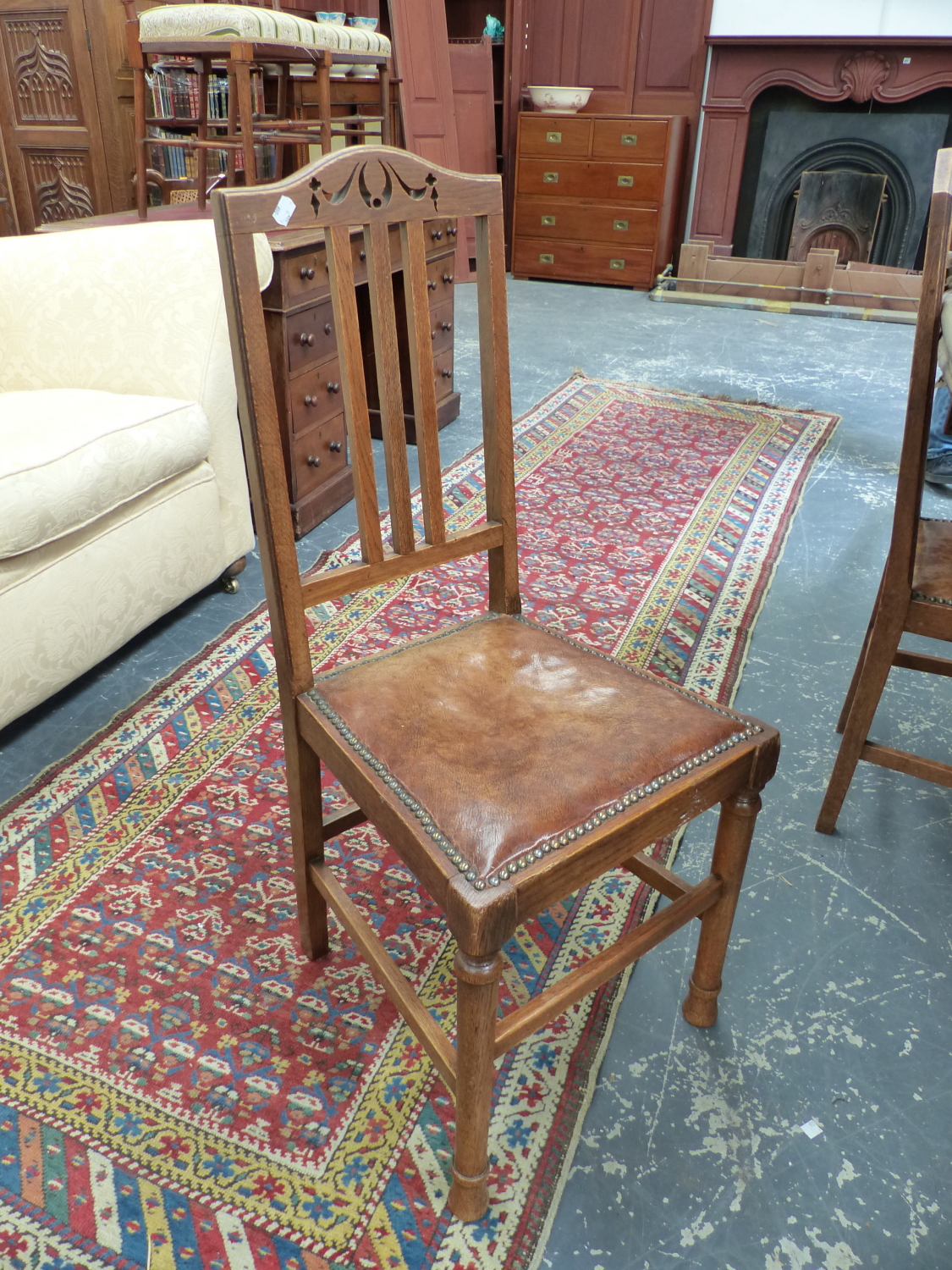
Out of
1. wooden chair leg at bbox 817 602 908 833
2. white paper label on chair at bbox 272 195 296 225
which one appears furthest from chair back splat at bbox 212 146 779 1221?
wooden chair leg at bbox 817 602 908 833

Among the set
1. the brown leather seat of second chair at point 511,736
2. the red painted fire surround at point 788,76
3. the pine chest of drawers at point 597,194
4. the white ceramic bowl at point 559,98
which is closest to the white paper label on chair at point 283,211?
the brown leather seat of second chair at point 511,736

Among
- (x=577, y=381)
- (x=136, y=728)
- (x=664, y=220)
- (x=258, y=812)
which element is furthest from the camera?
(x=664, y=220)

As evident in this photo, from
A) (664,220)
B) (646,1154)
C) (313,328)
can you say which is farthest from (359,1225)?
(664,220)

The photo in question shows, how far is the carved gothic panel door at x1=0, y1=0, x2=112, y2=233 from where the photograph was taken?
4422mm

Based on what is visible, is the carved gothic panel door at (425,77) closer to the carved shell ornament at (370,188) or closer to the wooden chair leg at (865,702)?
the carved shell ornament at (370,188)

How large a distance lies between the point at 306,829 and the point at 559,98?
19.3 ft

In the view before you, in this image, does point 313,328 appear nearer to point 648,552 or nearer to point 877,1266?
point 648,552

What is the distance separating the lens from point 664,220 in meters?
5.79

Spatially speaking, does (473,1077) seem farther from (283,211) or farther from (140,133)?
(140,133)

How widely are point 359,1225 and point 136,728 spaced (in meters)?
1.05

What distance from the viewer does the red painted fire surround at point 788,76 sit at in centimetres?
521

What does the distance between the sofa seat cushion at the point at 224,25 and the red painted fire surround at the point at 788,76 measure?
12.5ft

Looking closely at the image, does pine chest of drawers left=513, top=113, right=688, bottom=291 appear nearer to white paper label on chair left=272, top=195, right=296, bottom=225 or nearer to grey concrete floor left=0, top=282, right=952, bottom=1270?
grey concrete floor left=0, top=282, right=952, bottom=1270

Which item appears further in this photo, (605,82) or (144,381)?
(605,82)
